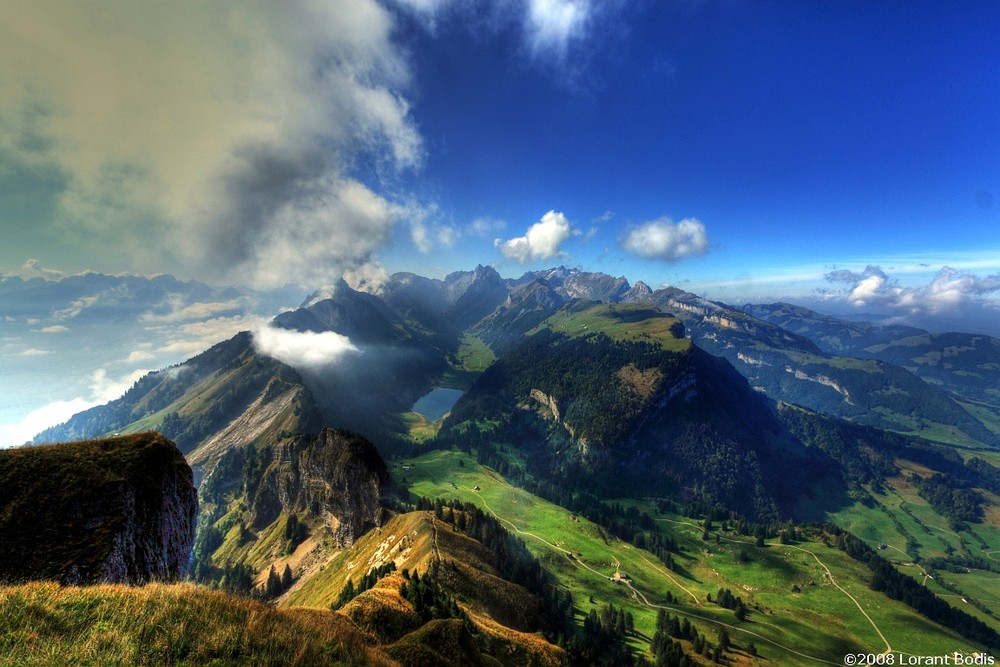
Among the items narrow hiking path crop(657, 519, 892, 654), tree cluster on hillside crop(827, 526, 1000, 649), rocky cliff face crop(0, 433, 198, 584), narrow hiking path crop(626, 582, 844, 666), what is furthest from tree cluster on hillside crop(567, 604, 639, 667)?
tree cluster on hillside crop(827, 526, 1000, 649)

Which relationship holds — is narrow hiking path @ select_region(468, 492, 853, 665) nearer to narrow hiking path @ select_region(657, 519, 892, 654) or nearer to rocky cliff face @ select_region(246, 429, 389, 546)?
narrow hiking path @ select_region(657, 519, 892, 654)

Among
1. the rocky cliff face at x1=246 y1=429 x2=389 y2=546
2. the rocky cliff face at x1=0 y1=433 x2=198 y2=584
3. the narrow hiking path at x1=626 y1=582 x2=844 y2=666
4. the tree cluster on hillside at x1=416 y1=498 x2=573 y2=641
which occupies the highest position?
the rocky cliff face at x1=0 y1=433 x2=198 y2=584

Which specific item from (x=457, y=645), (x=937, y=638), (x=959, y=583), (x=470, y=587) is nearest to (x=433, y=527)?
(x=470, y=587)

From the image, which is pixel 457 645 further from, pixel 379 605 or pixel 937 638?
pixel 937 638

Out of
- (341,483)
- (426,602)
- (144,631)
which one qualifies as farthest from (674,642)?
(144,631)

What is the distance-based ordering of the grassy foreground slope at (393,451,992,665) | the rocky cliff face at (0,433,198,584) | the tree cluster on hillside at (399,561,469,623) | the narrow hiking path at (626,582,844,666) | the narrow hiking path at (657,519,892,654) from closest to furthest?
1. the rocky cliff face at (0,433,198,584)
2. the tree cluster on hillside at (399,561,469,623)
3. the narrow hiking path at (626,582,844,666)
4. the grassy foreground slope at (393,451,992,665)
5. the narrow hiking path at (657,519,892,654)
